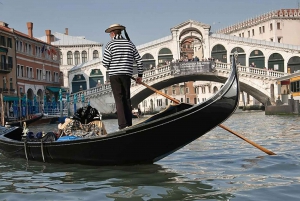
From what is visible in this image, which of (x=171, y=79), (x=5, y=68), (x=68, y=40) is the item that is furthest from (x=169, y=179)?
(x=68, y=40)

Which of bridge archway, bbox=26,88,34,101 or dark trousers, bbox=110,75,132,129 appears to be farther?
bridge archway, bbox=26,88,34,101

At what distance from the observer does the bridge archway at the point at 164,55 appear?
21.7m

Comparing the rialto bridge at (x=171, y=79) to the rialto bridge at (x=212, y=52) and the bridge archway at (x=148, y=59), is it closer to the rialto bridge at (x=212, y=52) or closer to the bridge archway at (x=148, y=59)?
the rialto bridge at (x=212, y=52)

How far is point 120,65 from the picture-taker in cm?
359

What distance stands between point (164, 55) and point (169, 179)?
18730 mm

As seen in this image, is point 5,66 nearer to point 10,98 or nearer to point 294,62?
point 10,98

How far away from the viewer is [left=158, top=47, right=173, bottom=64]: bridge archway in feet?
71.0

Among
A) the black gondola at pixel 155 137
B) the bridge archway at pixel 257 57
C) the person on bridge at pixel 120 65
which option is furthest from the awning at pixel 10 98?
the person on bridge at pixel 120 65

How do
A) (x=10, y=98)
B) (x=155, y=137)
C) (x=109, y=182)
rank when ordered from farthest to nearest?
(x=10, y=98), (x=155, y=137), (x=109, y=182)

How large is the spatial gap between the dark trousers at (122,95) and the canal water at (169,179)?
0.35 metres

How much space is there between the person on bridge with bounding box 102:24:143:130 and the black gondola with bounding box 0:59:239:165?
265 millimetres

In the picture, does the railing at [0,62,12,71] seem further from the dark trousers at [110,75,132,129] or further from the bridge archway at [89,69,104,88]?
the dark trousers at [110,75,132,129]

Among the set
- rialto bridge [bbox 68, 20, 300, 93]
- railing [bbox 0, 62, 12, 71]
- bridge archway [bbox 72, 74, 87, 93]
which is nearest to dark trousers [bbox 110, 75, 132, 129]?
railing [bbox 0, 62, 12, 71]

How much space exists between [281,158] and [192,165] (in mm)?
711
